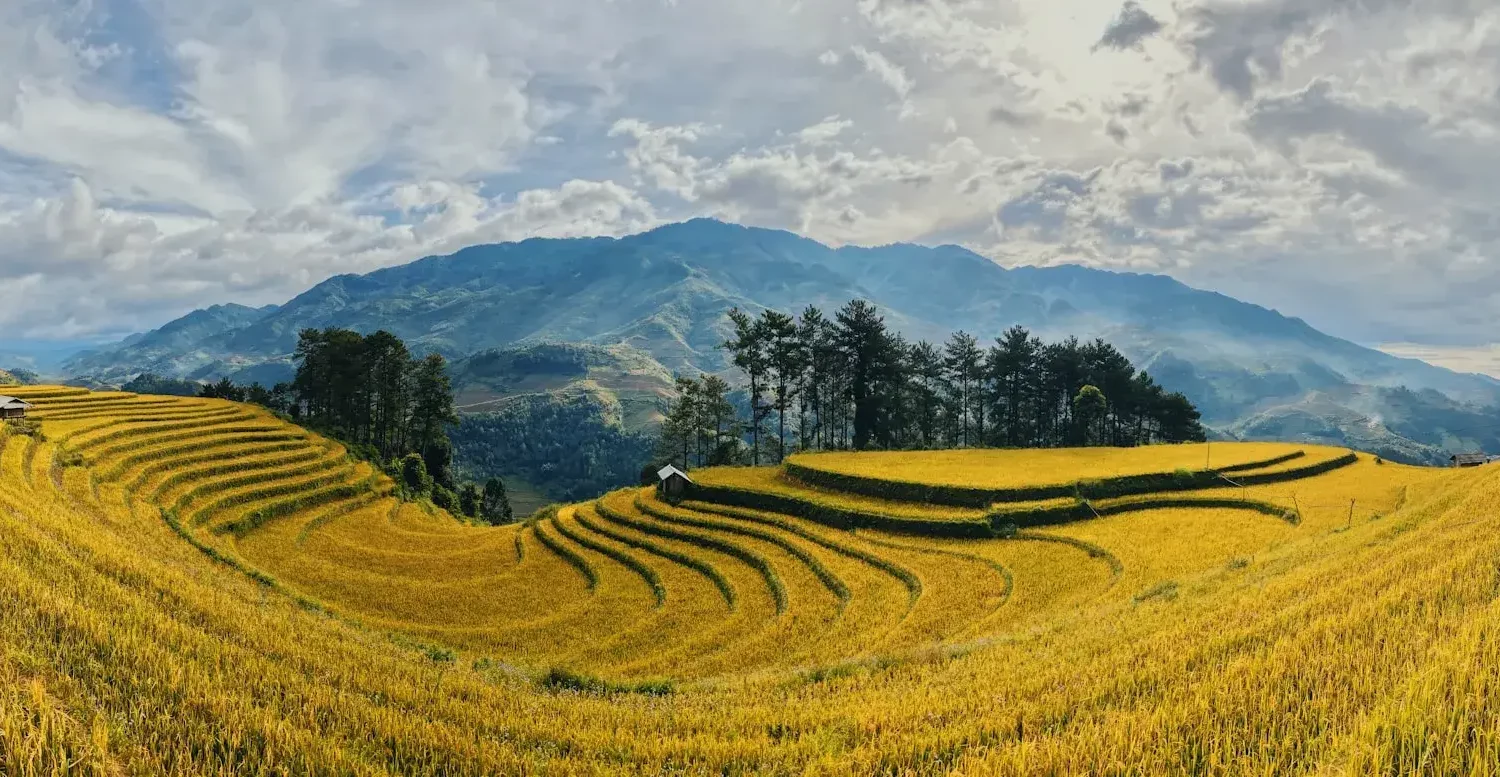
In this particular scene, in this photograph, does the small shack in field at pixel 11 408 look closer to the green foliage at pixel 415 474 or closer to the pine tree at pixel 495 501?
the green foliage at pixel 415 474

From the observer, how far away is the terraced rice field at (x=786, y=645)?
4797mm

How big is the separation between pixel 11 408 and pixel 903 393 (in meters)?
64.4

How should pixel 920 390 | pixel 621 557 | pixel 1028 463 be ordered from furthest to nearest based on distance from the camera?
pixel 920 390
pixel 1028 463
pixel 621 557

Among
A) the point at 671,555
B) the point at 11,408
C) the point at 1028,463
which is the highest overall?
the point at 11,408

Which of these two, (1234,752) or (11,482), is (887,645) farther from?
(11,482)

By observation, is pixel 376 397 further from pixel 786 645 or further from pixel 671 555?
pixel 786 645

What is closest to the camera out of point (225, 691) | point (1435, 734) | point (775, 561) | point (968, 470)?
point (1435, 734)

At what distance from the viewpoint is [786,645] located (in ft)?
59.9

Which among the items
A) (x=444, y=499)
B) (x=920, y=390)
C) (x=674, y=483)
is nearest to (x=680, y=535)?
(x=674, y=483)

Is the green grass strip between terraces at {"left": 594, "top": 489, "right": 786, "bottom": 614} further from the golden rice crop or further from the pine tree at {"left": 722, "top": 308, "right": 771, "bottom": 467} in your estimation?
the pine tree at {"left": 722, "top": 308, "right": 771, "bottom": 467}

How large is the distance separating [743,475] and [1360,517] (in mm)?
28989

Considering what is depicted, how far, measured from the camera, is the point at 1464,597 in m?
7.52

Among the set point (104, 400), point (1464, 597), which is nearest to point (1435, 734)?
point (1464, 597)

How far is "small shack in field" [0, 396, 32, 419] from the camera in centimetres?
2998
